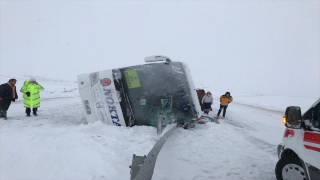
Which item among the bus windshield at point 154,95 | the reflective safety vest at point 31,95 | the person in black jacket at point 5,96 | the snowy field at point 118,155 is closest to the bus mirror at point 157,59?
the bus windshield at point 154,95

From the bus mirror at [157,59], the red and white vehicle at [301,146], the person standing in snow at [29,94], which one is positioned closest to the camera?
the red and white vehicle at [301,146]

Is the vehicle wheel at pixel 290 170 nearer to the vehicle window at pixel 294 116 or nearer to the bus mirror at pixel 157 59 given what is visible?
the vehicle window at pixel 294 116

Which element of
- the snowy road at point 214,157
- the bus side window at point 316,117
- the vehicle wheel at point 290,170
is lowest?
the snowy road at point 214,157

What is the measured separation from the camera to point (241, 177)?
387 centimetres

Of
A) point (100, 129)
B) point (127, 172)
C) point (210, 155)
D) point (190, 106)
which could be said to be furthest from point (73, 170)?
point (190, 106)

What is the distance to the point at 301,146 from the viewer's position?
298 cm

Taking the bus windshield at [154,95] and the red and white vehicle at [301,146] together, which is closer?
the red and white vehicle at [301,146]

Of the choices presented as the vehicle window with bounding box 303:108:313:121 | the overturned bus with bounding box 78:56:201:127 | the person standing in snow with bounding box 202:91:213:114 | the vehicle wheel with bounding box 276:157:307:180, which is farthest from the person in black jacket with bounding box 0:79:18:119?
the vehicle window with bounding box 303:108:313:121

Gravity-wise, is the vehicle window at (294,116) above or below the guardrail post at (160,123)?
above

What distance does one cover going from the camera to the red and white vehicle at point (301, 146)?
107 inches

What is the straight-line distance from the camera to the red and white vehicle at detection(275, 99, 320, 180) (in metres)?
2.72

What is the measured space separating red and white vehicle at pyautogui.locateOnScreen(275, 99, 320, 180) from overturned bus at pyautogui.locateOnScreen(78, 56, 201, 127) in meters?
3.16

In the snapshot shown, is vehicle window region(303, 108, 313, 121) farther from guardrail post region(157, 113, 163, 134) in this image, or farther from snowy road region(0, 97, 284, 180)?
guardrail post region(157, 113, 163, 134)

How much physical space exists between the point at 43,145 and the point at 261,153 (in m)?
4.70
